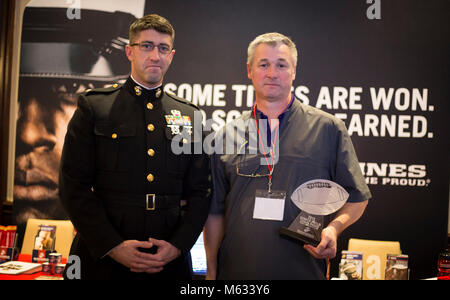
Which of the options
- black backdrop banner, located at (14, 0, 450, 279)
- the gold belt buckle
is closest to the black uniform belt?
the gold belt buckle

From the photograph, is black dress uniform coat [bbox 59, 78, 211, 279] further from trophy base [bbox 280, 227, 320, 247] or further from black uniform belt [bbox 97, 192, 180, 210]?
trophy base [bbox 280, 227, 320, 247]

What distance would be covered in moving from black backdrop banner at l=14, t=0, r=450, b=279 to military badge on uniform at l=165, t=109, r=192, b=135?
2.09 meters

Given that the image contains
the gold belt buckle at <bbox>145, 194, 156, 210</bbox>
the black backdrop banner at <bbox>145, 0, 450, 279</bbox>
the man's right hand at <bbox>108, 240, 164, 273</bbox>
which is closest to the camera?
the man's right hand at <bbox>108, 240, 164, 273</bbox>

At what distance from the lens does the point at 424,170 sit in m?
3.72

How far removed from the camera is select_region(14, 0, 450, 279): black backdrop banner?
3717 mm

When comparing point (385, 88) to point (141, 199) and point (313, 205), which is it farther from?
point (141, 199)

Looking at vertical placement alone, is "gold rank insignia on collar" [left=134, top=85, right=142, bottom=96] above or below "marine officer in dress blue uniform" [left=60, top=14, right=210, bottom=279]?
above

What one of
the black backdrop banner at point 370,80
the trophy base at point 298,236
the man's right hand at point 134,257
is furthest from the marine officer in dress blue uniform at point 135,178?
the black backdrop banner at point 370,80

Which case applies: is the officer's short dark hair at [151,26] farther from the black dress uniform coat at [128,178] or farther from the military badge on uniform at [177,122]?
the military badge on uniform at [177,122]

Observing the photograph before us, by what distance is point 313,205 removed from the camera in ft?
6.03

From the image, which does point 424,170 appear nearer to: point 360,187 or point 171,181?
point 360,187

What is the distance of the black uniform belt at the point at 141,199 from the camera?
5.72 feet

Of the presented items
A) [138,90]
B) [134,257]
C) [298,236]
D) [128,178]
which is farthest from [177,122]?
[298,236]

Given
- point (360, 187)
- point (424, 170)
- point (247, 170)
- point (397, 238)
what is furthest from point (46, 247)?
point (424, 170)
